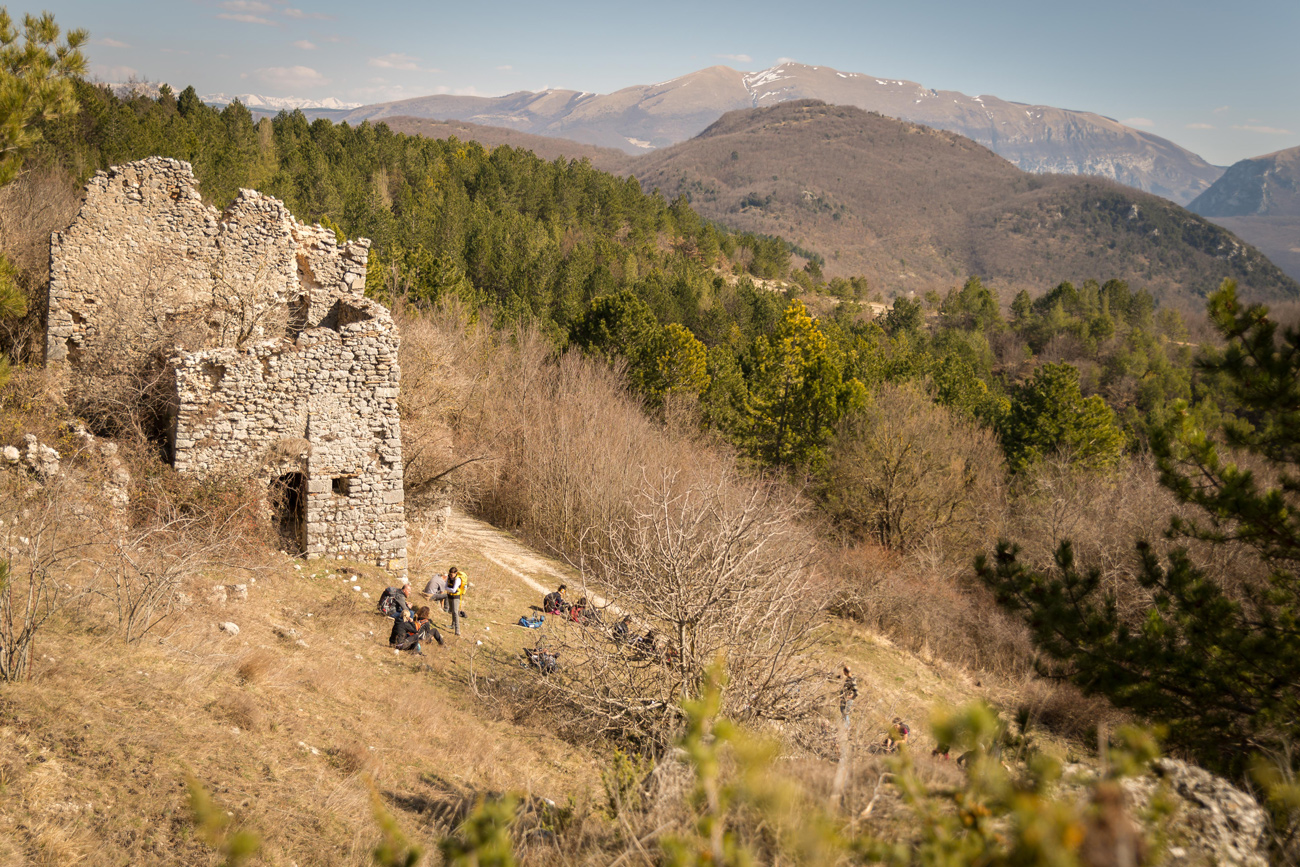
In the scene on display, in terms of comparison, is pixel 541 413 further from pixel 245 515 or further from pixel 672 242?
pixel 672 242

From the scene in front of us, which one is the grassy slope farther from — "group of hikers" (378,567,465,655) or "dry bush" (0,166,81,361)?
"dry bush" (0,166,81,361)

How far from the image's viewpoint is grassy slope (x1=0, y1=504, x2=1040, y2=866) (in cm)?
534

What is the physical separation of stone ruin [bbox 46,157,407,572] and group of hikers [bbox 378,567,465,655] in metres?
0.96

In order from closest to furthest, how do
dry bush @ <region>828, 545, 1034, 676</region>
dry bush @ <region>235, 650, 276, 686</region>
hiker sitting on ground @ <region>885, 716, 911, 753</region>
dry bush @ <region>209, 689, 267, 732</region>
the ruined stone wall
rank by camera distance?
dry bush @ <region>209, 689, 267, 732</region> < dry bush @ <region>235, 650, 276, 686</region> < hiker sitting on ground @ <region>885, 716, 911, 753</region> < the ruined stone wall < dry bush @ <region>828, 545, 1034, 676</region>

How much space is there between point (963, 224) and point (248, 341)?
580 feet

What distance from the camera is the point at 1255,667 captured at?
7.26m

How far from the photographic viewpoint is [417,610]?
37.9ft

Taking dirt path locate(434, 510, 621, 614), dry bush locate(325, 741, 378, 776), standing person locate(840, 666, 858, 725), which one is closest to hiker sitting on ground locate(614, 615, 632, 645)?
standing person locate(840, 666, 858, 725)

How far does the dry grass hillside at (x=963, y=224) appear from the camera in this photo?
12838 centimetres

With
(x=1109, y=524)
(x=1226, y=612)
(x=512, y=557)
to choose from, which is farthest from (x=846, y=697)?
(x=1109, y=524)

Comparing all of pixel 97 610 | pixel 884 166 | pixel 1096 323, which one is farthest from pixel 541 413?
pixel 884 166

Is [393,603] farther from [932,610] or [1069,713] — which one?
[932,610]

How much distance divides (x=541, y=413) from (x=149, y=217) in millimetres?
12403

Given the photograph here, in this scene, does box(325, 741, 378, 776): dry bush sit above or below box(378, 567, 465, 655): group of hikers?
above
